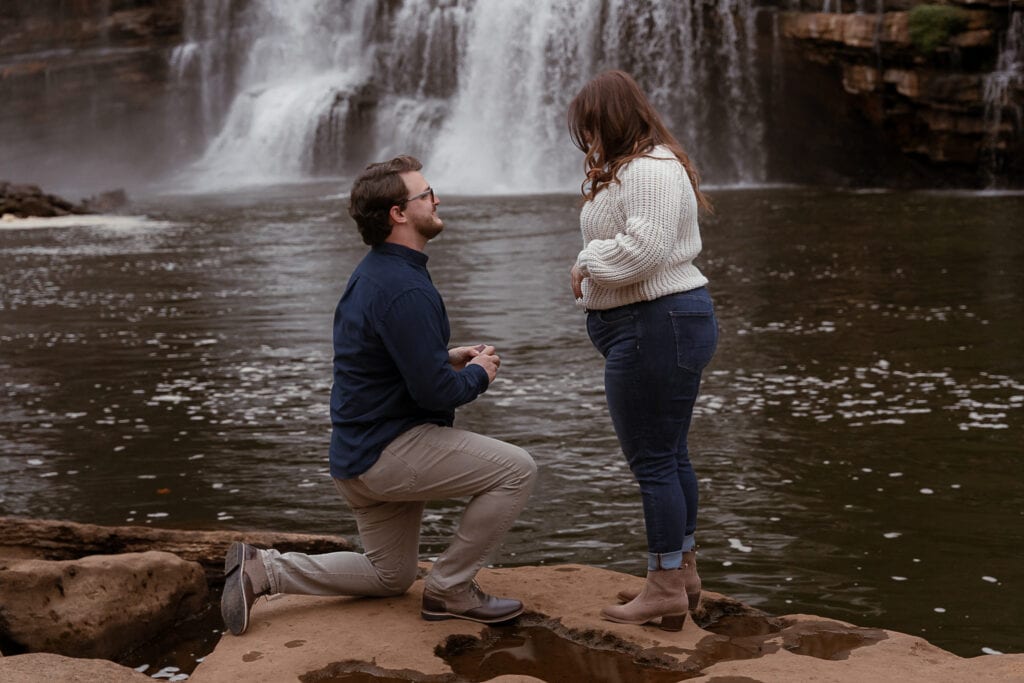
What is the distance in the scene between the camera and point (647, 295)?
4172 mm

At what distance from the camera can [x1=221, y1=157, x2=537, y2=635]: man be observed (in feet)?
13.7

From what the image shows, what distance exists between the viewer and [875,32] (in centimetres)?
2575

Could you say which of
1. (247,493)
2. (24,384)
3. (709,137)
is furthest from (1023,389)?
(709,137)

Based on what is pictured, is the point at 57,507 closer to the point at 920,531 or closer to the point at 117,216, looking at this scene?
the point at 920,531

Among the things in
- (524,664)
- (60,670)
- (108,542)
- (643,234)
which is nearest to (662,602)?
(524,664)

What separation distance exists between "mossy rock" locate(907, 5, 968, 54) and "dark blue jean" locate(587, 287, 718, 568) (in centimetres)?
2242

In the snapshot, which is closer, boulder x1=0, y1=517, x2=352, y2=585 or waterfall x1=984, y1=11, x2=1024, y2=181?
boulder x1=0, y1=517, x2=352, y2=585

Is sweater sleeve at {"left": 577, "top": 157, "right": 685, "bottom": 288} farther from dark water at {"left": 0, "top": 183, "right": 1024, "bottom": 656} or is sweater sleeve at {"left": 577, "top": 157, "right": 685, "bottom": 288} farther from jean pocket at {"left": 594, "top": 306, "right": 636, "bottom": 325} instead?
dark water at {"left": 0, "top": 183, "right": 1024, "bottom": 656}

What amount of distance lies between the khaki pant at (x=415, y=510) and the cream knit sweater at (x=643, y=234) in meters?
0.64

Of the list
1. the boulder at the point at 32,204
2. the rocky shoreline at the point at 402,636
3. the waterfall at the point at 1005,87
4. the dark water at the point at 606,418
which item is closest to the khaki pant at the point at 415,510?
the rocky shoreline at the point at 402,636

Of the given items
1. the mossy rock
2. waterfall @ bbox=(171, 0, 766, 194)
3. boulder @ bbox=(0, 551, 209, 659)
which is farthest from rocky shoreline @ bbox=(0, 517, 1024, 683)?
waterfall @ bbox=(171, 0, 766, 194)

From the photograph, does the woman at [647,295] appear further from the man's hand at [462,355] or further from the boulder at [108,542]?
the boulder at [108,542]

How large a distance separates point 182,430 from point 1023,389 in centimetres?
525

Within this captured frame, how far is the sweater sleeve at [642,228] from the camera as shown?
408 centimetres
